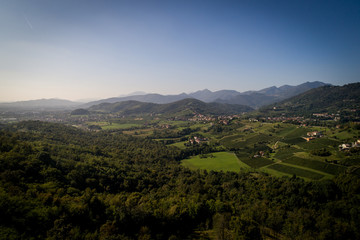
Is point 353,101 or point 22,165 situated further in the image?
point 353,101

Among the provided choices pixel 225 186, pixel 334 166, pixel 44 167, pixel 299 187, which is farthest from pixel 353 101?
pixel 44 167

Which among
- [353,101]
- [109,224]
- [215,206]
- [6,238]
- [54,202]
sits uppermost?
[353,101]

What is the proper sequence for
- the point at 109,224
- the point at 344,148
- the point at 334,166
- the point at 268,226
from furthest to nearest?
1. the point at 344,148
2. the point at 334,166
3. the point at 268,226
4. the point at 109,224

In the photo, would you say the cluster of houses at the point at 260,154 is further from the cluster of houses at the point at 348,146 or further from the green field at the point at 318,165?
the cluster of houses at the point at 348,146

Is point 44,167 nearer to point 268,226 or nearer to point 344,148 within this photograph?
point 268,226

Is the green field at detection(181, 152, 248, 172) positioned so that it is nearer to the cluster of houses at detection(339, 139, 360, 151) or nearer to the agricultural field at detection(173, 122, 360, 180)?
the agricultural field at detection(173, 122, 360, 180)

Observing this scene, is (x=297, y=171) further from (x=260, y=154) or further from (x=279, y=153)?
(x=260, y=154)
